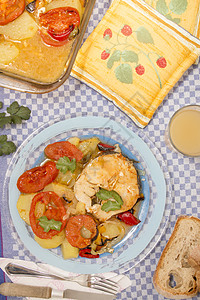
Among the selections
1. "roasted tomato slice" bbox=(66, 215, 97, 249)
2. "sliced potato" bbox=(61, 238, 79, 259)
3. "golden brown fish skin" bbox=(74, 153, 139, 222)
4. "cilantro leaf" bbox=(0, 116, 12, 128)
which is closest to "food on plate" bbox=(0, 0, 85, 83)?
"cilantro leaf" bbox=(0, 116, 12, 128)

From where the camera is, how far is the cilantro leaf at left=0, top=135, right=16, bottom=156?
1.70 meters

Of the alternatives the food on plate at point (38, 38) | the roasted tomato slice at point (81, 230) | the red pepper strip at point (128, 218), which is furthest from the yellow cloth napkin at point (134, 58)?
the roasted tomato slice at point (81, 230)

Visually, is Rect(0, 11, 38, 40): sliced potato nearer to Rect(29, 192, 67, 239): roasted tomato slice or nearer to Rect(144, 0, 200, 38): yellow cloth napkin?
Rect(144, 0, 200, 38): yellow cloth napkin

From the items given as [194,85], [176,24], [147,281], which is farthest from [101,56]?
[147,281]

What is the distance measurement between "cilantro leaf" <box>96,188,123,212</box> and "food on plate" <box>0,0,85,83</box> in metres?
0.64

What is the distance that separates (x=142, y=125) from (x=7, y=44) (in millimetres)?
829

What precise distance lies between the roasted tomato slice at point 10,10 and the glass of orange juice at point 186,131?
0.97m

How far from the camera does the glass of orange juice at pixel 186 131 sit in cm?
169

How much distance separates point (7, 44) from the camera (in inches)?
61.7

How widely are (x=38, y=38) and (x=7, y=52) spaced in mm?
172

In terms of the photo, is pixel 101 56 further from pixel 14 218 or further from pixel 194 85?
pixel 14 218

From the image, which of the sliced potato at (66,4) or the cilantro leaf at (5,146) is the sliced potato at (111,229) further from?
the sliced potato at (66,4)

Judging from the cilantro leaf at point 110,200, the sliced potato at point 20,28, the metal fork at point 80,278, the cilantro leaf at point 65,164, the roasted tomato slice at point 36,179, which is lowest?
the metal fork at point 80,278

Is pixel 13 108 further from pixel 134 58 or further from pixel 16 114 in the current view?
pixel 134 58
